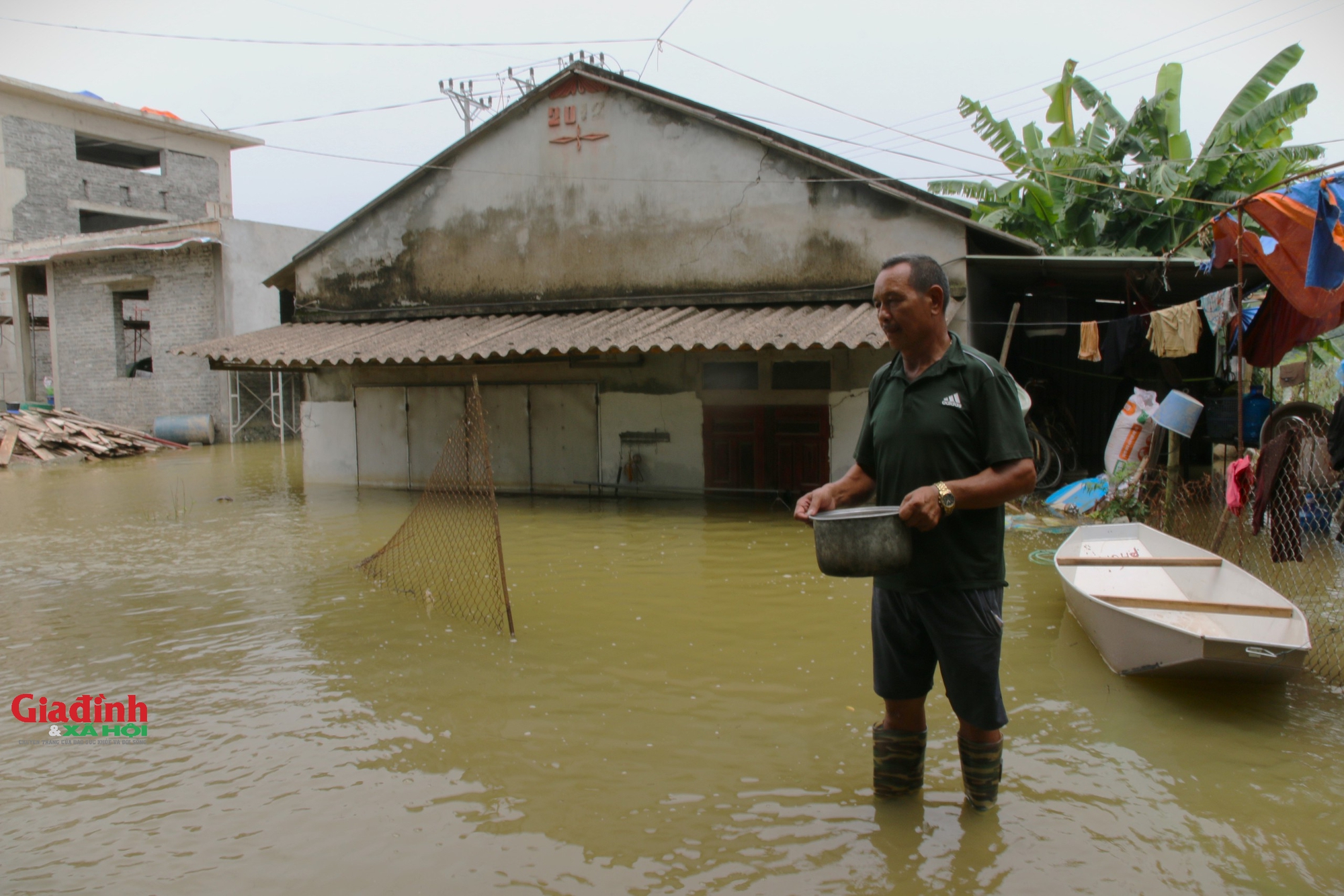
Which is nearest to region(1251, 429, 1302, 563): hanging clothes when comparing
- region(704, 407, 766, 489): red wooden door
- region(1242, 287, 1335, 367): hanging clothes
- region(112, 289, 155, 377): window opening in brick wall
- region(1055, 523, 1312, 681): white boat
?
region(1055, 523, 1312, 681): white boat

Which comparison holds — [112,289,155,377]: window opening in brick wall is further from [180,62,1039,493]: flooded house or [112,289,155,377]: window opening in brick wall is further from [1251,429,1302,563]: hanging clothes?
[1251,429,1302,563]: hanging clothes

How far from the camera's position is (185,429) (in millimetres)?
22938

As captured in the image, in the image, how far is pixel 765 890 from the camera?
311cm

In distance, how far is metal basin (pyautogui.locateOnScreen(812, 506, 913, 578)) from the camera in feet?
9.89

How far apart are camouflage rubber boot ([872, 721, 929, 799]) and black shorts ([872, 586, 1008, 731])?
0.23 m

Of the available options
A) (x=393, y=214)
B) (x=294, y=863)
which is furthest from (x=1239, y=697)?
(x=393, y=214)

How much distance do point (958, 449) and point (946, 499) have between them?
228 millimetres

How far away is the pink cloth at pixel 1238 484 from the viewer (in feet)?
22.2

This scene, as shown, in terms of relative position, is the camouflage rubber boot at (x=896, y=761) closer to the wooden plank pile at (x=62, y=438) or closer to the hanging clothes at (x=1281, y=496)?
the hanging clothes at (x=1281, y=496)

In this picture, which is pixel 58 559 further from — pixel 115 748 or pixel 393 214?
pixel 393 214

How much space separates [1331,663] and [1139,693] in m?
1.43

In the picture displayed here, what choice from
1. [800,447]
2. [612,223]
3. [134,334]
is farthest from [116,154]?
[800,447]

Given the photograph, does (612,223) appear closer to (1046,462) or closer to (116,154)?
(1046,462)

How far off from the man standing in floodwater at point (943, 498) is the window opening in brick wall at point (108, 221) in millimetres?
31502
